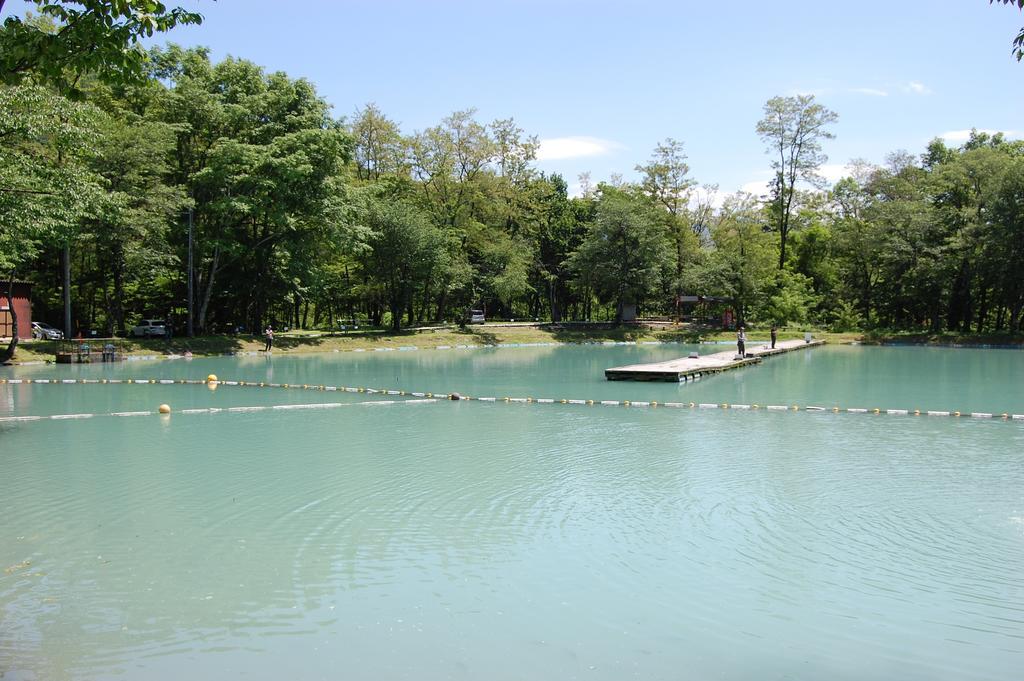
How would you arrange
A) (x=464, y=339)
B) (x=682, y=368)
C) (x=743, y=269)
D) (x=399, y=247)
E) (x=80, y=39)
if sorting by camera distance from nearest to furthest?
(x=80, y=39)
(x=682, y=368)
(x=399, y=247)
(x=464, y=339)
(x=743, y=269)

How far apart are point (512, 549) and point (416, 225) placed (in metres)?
42.2

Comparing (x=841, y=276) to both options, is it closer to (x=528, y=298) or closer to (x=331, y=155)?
(x=528, y=298)

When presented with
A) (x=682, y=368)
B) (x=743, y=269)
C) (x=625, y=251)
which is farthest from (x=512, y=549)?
(x=743, y=269)

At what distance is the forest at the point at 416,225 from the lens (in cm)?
3509

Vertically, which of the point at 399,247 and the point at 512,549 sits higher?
the point at 399,247

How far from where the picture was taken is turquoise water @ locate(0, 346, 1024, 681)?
5.85 m

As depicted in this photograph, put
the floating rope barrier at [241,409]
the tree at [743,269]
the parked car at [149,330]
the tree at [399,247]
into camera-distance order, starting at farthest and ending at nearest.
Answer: the tree at [743,269] < the tree at [399,247] < the parked car at [149,330] < the floating rope barrier at [241,409]

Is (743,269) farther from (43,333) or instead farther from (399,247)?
(43,333)

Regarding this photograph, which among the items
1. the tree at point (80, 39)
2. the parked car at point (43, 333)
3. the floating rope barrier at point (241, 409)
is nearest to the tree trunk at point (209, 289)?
the parked car at point (43, 333)

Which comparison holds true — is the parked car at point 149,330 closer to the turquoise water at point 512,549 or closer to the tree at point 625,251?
the tree at point 625,251

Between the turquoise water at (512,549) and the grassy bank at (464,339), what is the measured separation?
853 inches

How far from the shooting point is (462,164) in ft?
182

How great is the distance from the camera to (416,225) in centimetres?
4894

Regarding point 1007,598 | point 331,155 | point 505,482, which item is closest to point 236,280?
point 331,155
